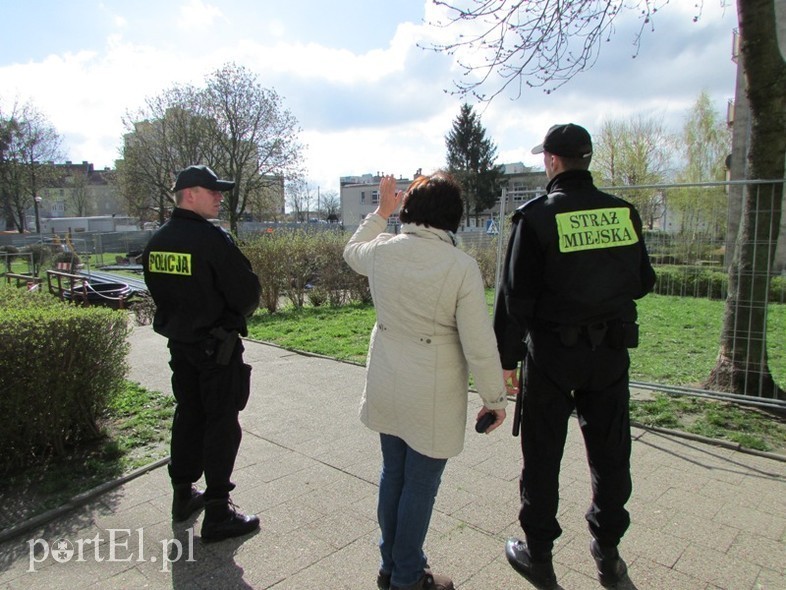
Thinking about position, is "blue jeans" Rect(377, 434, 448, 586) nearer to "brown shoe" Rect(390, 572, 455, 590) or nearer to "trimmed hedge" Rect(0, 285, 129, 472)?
"brown shoe" Rect(390, 572, 455, 590)

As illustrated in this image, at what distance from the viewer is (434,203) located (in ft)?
7.45

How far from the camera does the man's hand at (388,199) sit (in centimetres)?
258

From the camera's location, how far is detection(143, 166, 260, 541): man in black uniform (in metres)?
2.87

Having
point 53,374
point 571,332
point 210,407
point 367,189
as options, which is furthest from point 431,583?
point 367,189

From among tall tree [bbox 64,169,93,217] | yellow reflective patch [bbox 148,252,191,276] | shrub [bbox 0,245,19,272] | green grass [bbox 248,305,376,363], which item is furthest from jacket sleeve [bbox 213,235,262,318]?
tall tree [bbox 64,169,93,217]

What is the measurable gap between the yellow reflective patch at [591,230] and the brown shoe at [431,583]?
5.15ft

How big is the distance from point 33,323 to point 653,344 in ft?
26.3

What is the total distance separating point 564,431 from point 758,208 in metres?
3.42

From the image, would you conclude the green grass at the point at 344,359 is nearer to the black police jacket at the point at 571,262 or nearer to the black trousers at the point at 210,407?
the black trousers at the point at 210,407

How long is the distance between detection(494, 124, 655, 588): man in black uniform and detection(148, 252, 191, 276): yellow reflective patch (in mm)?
1641

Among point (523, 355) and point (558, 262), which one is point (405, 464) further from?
point (558, 262)

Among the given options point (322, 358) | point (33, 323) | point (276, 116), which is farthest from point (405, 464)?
point (276, 116)

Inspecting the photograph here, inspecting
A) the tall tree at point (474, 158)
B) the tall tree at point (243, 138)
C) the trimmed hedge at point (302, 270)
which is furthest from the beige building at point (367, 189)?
the trimmed hedge at point (302, 270)

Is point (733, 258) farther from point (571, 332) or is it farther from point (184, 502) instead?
point (184, 502)
